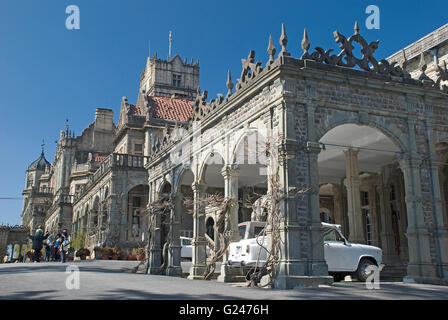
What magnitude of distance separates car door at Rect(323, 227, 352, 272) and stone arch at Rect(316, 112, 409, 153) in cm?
307

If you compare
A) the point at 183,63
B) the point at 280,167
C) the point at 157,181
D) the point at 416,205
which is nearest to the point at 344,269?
the point at 416,205

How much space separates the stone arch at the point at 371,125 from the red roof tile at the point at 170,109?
26.7m

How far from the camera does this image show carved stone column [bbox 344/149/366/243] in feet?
53.0

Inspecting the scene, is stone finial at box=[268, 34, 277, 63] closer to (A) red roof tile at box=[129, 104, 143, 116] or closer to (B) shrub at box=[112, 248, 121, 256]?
(B) shrub at box=[112, 248, 121, 256]

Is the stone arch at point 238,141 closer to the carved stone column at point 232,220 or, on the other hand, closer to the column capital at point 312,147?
the carved stone column at point 232,220

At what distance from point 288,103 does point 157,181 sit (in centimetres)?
1158

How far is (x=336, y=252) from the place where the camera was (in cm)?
1384

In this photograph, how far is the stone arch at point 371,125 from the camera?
1336 cm

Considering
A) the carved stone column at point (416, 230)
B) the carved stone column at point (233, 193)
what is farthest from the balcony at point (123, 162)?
the carved stone column at point (416, 230)

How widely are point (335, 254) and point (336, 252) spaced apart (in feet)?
0.21

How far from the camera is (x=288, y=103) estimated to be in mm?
12672

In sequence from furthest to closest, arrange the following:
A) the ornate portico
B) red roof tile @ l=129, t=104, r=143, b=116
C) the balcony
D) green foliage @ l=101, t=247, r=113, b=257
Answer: red roof tile @ l=129, t=104, r=143, b=116, the balcony, green foliage @ l=101, t=247, r=113, b=257, the ornate portico

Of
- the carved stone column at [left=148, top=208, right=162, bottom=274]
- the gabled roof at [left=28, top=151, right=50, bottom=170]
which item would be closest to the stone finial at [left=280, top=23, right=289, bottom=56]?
the carved stone column at [left=148, top=208, right=162, bottom=274]
